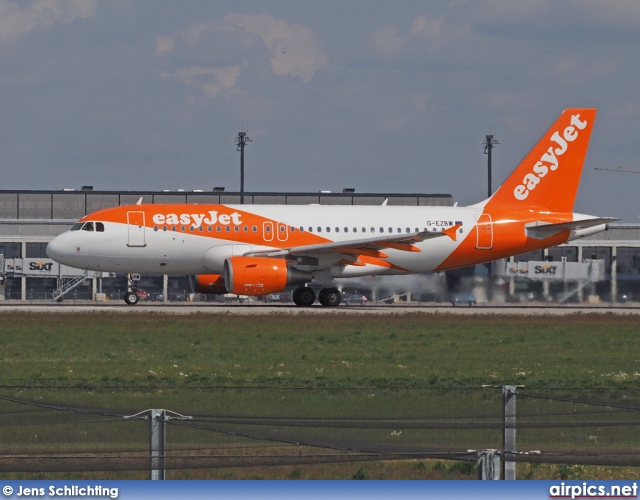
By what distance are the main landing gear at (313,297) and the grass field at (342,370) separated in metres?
5.73

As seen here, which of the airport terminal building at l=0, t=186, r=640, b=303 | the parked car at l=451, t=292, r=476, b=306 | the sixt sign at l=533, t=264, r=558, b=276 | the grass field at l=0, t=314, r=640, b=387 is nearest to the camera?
the grass field at l=0, t=314, r=640, b=387

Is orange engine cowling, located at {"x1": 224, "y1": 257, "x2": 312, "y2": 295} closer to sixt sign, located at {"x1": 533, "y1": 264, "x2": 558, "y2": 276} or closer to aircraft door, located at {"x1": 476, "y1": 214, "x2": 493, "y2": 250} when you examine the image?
aircraft door, located at {"x1": 476, "y1": 214, "x2": 493, "y2": 250}

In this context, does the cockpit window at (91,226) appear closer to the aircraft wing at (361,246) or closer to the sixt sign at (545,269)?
the aircraft wing at (361,246)

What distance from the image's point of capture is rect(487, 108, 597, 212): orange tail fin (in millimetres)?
49031

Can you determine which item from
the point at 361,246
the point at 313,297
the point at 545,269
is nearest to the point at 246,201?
the point at 545,269

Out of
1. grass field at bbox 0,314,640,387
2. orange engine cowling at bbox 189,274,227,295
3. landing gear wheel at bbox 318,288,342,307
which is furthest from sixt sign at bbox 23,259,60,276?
grass field at bbox 0,314,640,387

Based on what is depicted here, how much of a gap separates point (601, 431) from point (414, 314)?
99.1 feet

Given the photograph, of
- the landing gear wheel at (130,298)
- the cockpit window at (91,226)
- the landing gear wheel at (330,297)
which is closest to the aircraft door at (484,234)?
the landing gear wheel at (330,297)

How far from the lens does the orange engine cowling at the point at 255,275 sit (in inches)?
1677

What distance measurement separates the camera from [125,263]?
147 ft

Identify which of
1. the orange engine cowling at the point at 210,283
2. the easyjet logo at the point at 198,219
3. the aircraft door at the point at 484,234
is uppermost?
the easyjet logo at the point at 198,219

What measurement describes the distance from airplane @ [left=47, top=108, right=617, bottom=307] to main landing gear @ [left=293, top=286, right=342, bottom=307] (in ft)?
0.14

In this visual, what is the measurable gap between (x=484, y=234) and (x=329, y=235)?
6.63 m

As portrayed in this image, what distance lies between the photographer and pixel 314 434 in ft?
39.4
